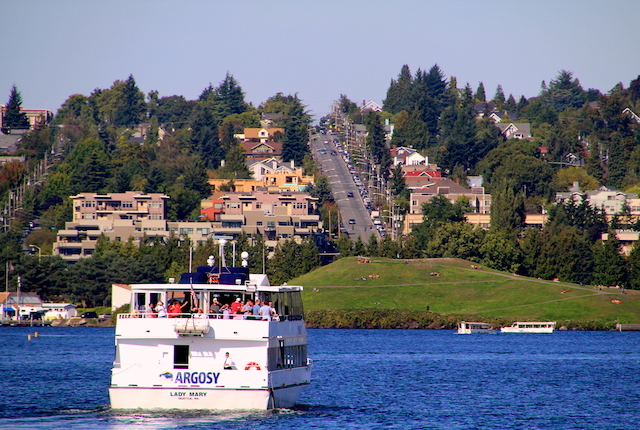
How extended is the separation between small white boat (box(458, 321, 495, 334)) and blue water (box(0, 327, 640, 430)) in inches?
962

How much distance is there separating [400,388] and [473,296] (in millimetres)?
112107

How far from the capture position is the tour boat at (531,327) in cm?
16612

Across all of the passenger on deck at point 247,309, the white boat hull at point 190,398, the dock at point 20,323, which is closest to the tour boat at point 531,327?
the dock at point 20,323

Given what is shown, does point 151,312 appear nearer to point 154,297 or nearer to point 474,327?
point 154,297

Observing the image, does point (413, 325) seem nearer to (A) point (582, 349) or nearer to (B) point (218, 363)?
(A) point (582, 349)

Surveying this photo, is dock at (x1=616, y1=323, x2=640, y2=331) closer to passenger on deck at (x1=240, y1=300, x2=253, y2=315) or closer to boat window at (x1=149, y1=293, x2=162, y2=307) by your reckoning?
passenger on deck at (x1=240, y1=300, x2=253, y2=315)

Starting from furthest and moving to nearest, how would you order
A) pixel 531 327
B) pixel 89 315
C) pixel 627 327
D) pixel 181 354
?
pixel 89 315, pixel 531 327, pixel 627 327, pixel 181 354

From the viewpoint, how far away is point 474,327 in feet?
554

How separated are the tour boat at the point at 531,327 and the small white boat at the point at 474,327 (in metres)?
2.18

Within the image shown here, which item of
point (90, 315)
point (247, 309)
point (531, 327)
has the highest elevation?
point (90, 315)

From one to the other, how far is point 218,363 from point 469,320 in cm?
12688

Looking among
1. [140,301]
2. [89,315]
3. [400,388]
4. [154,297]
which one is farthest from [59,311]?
[154,297]

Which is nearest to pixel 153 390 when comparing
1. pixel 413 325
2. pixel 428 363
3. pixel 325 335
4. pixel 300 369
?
pixel 300 369

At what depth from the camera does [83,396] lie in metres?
69.2
